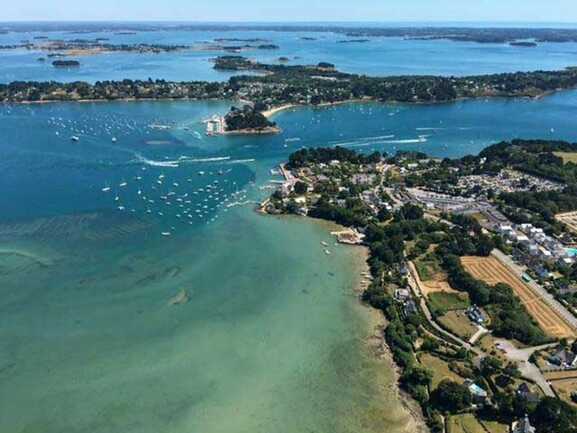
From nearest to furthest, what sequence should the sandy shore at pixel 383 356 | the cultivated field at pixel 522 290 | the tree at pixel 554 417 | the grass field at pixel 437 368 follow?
1. the tree at pixel 554 417
2. the sandy shore at pixel 383 356
3. the grass field at pixel 437 368
4. the cultivated field at pixel 522 290

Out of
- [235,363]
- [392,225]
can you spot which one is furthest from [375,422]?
[392,225]

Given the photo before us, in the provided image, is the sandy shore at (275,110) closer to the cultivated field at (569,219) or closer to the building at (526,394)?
the cultivated field at (569,219)

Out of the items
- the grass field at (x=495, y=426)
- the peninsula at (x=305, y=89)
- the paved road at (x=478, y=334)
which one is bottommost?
the grass field at (x=495, y=426)

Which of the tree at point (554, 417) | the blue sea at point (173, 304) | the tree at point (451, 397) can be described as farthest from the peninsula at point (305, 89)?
the tree at point (554, 417)

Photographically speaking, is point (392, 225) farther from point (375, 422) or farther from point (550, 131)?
point (550, 131)

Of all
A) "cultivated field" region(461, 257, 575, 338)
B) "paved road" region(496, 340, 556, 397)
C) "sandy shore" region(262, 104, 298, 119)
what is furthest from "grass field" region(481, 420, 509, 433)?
"sandy shore" region(262, 104, 298, 119)

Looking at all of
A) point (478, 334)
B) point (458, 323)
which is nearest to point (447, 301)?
point (458, 323)
